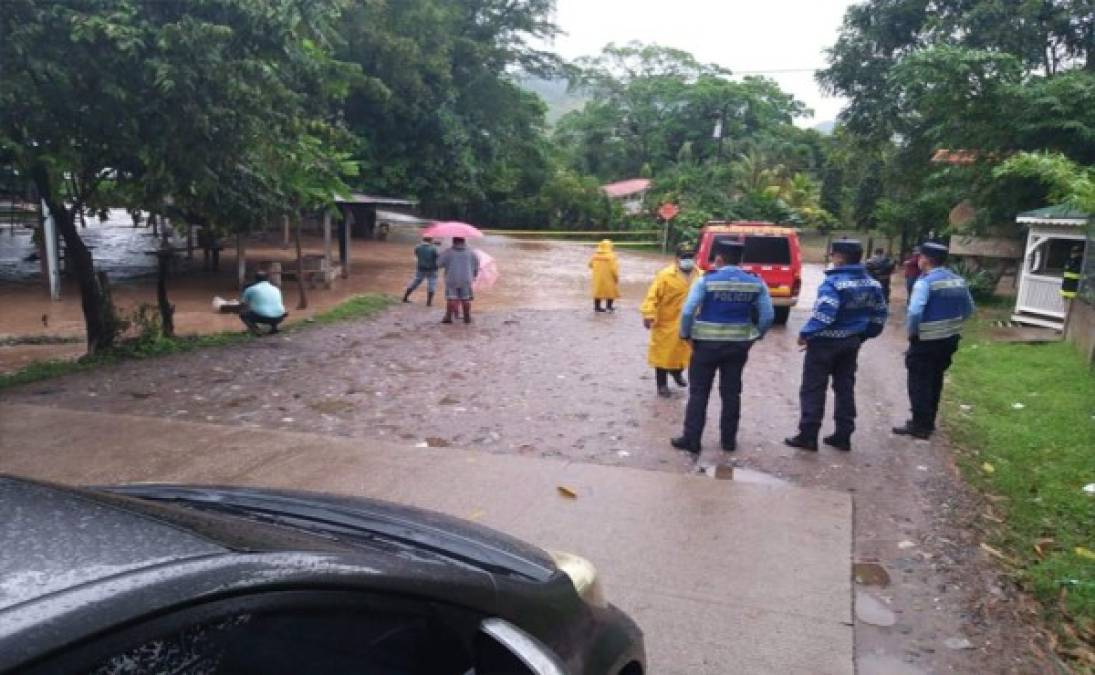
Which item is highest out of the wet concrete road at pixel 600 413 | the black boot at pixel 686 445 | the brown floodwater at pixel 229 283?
the black boot at pixel 686 445

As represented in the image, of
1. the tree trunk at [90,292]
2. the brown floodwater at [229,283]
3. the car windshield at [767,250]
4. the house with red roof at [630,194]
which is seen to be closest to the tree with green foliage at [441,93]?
the brown floodwater at [229,283]

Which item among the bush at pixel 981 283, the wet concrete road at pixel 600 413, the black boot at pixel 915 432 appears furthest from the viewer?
the bush at pixel 981 283

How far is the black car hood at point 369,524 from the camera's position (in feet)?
7.17

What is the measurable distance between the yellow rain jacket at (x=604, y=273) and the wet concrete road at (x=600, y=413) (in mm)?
2363

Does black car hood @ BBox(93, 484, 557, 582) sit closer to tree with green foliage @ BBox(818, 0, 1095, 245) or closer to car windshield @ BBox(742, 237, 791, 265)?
car windshield @ BBox(742, 237, 791, 265)

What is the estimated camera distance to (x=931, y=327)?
6898 mm

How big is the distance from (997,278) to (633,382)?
14712mm

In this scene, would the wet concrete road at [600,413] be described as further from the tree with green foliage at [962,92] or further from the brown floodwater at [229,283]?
the tree with green foliage at [962,92]

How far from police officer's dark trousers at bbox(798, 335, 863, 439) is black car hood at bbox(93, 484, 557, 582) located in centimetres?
437

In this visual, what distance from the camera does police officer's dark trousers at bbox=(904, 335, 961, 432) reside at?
7023 mm

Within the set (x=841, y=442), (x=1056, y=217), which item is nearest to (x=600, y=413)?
(x=841, y=442)

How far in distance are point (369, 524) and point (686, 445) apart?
4500mm

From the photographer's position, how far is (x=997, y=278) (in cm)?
2014

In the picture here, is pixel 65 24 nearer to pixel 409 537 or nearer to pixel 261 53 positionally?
pixel 261 53
